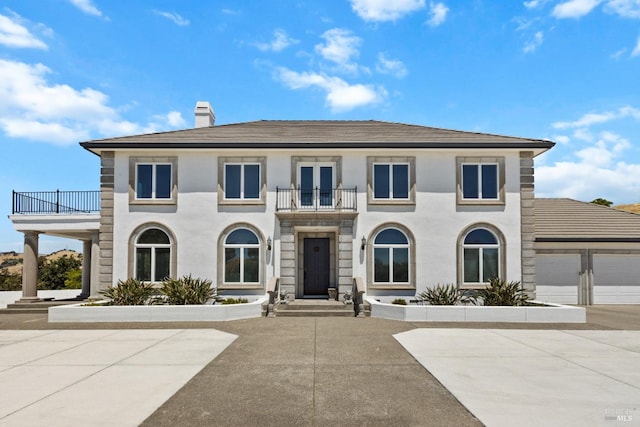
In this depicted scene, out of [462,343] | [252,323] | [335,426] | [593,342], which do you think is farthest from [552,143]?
[335,426]

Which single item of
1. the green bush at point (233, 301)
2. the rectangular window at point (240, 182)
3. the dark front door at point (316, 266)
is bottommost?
the green bush at point (233, 301)

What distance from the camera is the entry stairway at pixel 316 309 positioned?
1476 centimetres

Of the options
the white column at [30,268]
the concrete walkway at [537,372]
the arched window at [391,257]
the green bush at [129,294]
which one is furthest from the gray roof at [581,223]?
the white column at [30,268]

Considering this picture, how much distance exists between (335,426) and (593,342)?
8419 millimetres

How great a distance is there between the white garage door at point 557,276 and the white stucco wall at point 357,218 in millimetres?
2699

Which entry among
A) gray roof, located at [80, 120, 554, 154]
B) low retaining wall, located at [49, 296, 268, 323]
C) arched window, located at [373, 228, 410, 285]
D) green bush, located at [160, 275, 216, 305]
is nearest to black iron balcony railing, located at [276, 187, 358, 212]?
arched window, located at [373, 228, 410, 285]

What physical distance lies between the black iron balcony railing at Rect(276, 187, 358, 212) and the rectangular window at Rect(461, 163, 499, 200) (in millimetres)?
4568

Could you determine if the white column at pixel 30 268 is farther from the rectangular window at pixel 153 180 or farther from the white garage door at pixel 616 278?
the white garage door at pixel 616 278

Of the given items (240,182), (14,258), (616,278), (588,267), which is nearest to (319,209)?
(240,182)

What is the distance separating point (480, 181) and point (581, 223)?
650cm

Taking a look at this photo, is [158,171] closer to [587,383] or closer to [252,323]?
[252,323]

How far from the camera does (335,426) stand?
5355mm

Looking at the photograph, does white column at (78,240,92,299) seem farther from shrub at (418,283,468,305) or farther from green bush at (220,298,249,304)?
shrub at (418,283,468,305)

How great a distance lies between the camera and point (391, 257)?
16922 millimetres
